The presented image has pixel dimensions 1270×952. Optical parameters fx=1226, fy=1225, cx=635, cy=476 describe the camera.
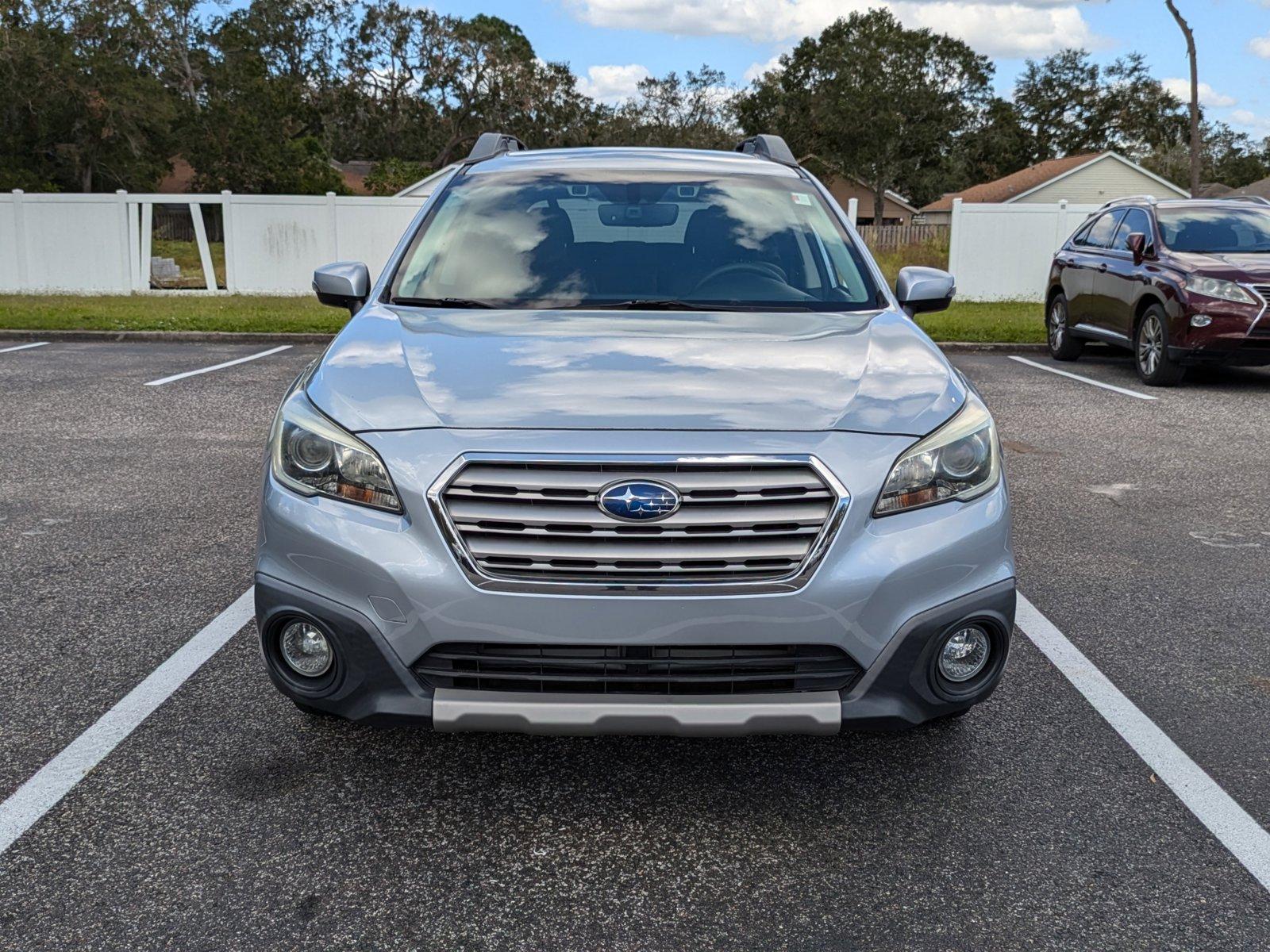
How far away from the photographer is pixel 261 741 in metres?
3.57

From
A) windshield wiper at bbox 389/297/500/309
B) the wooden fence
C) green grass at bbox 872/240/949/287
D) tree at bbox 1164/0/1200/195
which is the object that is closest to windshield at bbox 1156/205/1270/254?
windshield wiper at bbox 389/297/500/309

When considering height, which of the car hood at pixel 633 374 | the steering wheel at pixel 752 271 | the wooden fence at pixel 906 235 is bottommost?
the car hood at pixel 633 374

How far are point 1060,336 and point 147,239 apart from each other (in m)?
16.6

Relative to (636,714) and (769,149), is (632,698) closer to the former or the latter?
(636,714)

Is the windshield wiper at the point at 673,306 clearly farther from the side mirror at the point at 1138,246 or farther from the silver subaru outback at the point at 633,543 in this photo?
the side mirror at the point at 1138,246

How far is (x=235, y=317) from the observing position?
57.7ft

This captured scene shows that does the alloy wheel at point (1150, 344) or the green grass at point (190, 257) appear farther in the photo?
the green grass at point (190, 257)

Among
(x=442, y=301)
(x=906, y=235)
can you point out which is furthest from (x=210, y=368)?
(x=906, y=235)

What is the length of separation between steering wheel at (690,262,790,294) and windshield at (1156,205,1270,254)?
28.6 feet

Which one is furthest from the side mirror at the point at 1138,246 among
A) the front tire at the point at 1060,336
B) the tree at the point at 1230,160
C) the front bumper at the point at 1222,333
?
the tree at the point at 1230,160

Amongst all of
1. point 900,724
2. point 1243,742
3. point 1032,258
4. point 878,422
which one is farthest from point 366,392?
point 1032,258

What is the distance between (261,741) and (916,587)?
76.6 inches

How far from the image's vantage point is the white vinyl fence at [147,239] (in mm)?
22500

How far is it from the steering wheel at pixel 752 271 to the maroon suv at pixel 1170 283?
7943 millimetres
